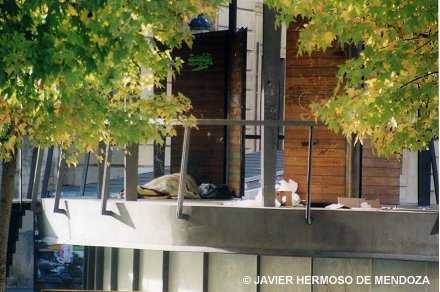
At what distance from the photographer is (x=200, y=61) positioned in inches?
650

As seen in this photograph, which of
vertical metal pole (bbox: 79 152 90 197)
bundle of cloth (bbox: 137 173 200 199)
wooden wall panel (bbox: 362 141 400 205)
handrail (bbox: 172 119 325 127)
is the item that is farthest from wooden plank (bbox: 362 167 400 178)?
vertical metal pole (bbox: 79 152 90 197)

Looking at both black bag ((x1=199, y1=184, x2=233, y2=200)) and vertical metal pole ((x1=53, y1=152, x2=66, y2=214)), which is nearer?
vertical metal pole ((x1=53, y1=152, x2=66, y2=214))

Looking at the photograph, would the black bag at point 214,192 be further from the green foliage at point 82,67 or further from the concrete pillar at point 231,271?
the concrete pillar at point 231,271

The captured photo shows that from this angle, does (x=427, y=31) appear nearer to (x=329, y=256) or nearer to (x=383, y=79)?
(x=383, y=79)

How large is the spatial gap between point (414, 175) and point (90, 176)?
8950 mm

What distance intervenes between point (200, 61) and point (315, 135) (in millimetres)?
2823

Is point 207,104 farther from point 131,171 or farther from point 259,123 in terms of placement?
point 259,123

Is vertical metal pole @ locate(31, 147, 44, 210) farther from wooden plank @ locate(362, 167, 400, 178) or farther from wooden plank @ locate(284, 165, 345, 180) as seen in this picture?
wooden plank @ locate(362, 167, 400, 178)

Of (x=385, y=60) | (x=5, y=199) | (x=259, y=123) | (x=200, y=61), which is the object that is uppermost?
(x=200, y=61)

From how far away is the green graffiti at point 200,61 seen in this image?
16438 mm

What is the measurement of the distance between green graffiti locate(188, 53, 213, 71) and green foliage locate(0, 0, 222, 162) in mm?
3204

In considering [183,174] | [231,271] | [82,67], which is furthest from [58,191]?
[82,67]

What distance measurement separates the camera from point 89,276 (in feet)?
50.0

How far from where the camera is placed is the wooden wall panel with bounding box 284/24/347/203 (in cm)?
1436
